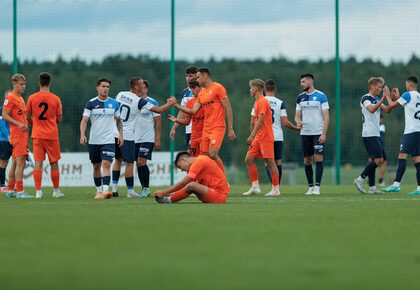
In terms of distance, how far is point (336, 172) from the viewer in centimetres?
2550

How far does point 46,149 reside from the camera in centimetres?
1585

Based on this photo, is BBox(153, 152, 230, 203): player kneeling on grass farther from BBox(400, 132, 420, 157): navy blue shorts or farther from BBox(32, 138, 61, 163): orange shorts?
BBox(400, 132, 420, 157): navy blue shorts

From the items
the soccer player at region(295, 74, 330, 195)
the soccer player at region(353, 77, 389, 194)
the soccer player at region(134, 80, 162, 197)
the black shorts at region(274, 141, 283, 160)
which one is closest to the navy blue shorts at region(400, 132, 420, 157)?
the soccer player at region(353, 77, 389, 194)

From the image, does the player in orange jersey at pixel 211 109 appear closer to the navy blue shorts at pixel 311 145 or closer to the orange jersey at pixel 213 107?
the orange jersey at pixel 213 107

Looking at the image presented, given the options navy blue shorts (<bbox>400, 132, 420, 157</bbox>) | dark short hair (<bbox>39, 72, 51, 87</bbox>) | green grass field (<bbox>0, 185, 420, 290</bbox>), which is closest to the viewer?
green grass field (<bbox>0, 185, 420, 290</bbox>)

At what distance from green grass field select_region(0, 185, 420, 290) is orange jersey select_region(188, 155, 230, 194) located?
140cm

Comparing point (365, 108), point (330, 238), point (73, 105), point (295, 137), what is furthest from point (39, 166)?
point (295, 137)

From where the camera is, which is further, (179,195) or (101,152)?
(101,152)

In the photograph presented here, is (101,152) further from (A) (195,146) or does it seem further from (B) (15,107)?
(B) (15,107)

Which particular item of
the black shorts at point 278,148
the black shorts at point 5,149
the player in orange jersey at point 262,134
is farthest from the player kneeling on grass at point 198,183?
the black shorts at point 5,149

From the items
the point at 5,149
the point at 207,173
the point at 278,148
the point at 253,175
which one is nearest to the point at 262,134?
the point at 253,175

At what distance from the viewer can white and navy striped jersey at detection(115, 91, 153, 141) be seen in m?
16.4

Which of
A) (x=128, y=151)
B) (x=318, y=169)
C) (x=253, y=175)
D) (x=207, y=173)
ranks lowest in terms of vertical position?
(x=253, y=175)

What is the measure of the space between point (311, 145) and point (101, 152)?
3.90m
